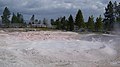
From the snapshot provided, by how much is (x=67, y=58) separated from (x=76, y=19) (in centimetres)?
5726

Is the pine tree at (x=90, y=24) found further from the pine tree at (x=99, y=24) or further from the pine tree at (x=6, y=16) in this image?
the pine tree at (x=6, y=16)

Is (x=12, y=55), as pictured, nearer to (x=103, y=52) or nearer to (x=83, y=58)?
(x=83, y=58)

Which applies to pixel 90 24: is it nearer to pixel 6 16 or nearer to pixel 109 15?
pixel 109 15

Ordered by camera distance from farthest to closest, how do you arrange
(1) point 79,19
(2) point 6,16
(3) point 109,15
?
(2) point 6,16 → (3) point 109,15 → (1) point 79,19

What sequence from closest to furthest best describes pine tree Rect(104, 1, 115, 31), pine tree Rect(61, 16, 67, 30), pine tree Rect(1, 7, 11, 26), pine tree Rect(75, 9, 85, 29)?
pine tree Rect(75, 9, 85, 29), pine tree Rect(104, 1, 115, 31), pine tree Rect(61, 16, 67, 30), pine tree Rect(1, 7, 11, 26)

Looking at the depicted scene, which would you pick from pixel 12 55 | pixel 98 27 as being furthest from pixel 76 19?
pixel 12 55

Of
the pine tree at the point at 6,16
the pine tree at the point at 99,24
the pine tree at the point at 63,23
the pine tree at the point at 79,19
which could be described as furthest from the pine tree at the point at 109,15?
the pine tree at the point at 6,16

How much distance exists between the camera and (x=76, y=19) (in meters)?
80.2

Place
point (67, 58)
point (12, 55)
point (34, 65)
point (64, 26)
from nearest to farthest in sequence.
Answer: point (34, 65)
point (12, 55)
point (67, 58)
point (64, 26)

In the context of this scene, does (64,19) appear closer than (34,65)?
No

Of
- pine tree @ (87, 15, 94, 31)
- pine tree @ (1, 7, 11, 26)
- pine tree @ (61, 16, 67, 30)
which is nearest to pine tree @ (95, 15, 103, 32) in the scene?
pine tree @ (87, 15, 94, 31)

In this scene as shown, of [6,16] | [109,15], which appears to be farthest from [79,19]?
[6,16]

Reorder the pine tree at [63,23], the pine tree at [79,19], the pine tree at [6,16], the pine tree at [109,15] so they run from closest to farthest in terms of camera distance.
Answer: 1. the pine tree at [79,19]
2. the pine tree at [109,15]
3. the pine tree at [63,23]
4. the pine tree at [6,16]

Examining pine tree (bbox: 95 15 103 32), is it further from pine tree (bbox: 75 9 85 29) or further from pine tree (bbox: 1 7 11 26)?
pine tree (bbox: 1 7 11 26)
